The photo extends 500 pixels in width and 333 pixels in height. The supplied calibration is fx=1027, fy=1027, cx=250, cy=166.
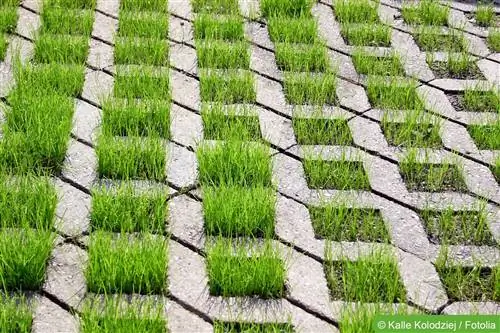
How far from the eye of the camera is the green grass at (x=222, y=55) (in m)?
4.66

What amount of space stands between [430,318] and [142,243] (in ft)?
3.12

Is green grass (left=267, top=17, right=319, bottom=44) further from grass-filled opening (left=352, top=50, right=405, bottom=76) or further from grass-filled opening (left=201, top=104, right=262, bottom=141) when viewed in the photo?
grass-filled opening (left=201, top=104, right=262, bottom=141)

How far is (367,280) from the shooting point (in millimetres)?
3260

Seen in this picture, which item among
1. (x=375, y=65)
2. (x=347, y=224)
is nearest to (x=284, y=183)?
(x=347, y=224)

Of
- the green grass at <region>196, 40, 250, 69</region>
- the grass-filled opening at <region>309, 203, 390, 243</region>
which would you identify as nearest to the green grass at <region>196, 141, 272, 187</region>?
the grass-filled opening at <region>309, 203, 390, 243</region>

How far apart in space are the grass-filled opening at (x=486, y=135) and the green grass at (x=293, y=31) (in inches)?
39.2

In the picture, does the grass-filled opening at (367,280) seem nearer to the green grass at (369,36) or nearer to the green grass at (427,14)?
the green grass at (369,36)

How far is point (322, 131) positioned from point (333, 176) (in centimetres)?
35

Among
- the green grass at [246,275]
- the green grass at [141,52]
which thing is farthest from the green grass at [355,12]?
the green grass at [246,275]

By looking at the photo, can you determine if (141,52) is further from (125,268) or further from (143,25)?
(125,268)

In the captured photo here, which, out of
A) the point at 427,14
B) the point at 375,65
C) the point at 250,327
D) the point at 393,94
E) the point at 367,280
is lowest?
the point at 250,327

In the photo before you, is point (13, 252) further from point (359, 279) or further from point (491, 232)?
point (491, 232)

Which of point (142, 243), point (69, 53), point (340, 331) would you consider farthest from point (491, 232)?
point (69, 53)

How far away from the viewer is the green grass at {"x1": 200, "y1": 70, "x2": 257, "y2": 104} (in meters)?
4.39
